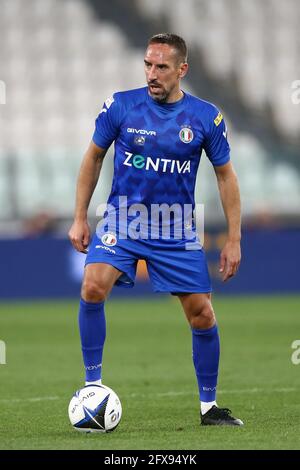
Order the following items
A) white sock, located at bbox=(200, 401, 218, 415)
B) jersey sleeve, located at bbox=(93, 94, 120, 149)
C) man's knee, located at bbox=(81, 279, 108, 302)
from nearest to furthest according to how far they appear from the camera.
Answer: man's knee, located at bbox=(81, 279, 108, 302) < jersey sleeve, located at bbox=(93, 94, 120, 149) < white sock, located at bbox=(200, 401, 218, 415)

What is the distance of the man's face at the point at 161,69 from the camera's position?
6219 mm

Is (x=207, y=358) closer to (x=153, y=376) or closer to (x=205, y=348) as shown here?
(x=205, y=348)

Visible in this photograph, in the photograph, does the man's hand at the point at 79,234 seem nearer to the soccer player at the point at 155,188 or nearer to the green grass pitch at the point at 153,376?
the soccer player at the point at 155,188

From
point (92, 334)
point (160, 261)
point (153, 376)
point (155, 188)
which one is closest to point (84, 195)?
point (155, 188)

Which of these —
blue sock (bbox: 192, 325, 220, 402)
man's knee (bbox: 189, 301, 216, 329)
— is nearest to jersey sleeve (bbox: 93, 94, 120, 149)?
man's knee (bbox: 189, 301, 216, 329)

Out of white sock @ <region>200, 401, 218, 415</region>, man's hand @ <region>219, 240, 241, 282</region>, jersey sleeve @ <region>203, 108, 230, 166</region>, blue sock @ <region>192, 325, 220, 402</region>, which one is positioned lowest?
white sock @ <region>200, 401, 218, 415</region>

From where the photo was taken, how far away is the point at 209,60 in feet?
66.6

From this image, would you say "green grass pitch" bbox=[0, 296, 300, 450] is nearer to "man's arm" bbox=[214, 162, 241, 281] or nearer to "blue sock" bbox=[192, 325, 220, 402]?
"blue sock" bbox=[192, 325, 220, 402]

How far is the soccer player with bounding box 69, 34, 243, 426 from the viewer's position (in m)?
6.24

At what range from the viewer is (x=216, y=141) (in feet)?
21.1

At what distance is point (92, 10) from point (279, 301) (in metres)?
6.89

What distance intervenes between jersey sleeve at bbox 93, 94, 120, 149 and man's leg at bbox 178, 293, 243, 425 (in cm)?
97

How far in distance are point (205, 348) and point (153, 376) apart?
8.53 ft
